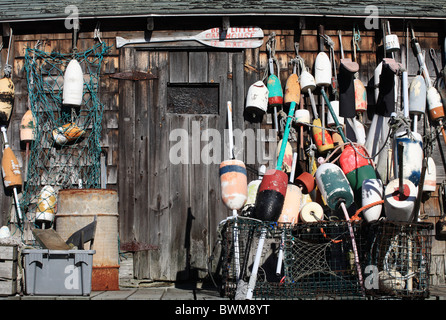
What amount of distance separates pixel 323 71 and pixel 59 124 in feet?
11.1

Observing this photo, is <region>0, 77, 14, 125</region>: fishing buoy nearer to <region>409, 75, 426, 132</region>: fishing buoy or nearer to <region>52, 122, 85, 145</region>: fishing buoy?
<region>52, 122, 85, 145</region>: fishing buoy

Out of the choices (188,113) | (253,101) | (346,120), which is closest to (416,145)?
(346,120)

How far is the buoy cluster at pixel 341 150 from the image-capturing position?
5.38 m

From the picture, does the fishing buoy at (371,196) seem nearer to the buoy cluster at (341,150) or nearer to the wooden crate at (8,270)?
the buoy cluster at (341,150)

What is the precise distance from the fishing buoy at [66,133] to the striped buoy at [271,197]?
268cm

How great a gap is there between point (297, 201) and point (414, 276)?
4.51ft

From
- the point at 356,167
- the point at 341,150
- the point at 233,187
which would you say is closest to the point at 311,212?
the point at 356,167

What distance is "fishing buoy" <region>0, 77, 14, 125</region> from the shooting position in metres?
6.80

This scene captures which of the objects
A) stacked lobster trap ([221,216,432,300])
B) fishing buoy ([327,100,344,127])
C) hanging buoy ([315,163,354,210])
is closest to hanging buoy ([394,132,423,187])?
hanging buoy ([315,163,354,210])

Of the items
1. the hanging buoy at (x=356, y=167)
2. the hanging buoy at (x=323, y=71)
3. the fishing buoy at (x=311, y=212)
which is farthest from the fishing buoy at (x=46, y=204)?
the hanging buoy at (x=323, y=71)

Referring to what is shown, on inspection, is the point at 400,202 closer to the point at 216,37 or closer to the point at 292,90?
the point at 292,90

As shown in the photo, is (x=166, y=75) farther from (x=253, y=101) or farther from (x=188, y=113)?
(x=253, y=101)

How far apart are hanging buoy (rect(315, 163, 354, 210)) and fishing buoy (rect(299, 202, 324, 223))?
15 centimetres
